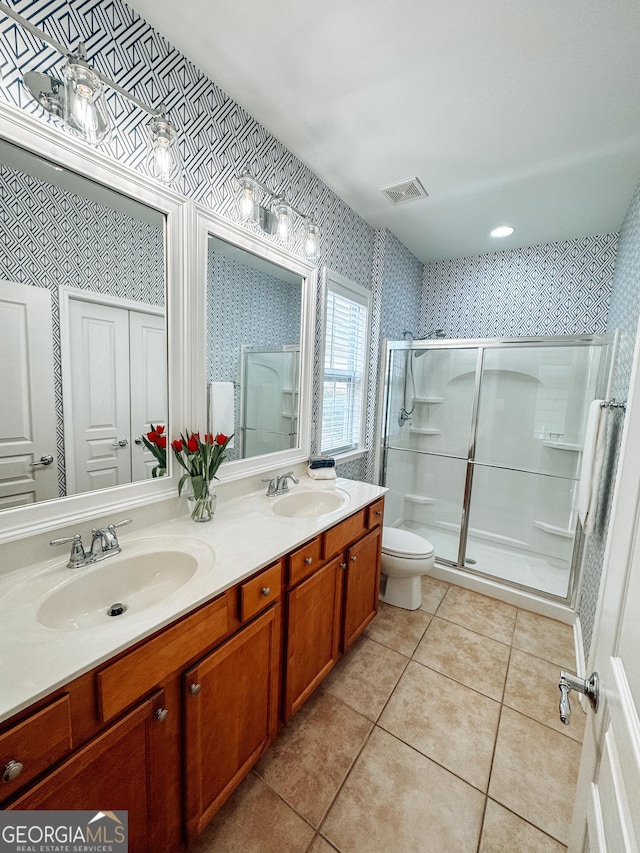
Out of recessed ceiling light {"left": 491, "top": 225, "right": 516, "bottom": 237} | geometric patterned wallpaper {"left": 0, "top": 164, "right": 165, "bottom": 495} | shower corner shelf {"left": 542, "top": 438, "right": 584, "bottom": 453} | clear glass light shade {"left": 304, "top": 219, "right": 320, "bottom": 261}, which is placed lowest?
shower corner shelf {"left": 542, "top": 438, "right": 584, "bottom": 453}

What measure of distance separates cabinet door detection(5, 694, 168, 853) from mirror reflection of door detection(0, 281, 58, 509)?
69 centimetres

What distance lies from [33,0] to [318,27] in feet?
2.85

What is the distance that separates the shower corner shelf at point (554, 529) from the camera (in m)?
→ 2.68

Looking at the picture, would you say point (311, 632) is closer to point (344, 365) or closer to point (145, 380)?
point (145, 380)

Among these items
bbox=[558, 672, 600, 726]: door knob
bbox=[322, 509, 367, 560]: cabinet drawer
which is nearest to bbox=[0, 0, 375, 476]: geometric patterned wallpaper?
bbox=[322, 509, 367, 560]: cabinet drawer

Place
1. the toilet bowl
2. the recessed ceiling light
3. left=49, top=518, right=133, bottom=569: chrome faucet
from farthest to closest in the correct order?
the recessed ceiling light < the toilet bowl < left=49, top=518, right=133, bottom=569: chrome faucet

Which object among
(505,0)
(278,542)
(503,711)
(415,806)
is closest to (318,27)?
(505,0)

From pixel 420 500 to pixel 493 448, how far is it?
0.82 meters

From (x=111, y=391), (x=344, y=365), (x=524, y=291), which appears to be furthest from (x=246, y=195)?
(x=524, y=291)

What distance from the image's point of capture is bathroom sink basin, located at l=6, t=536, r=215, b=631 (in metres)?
0.93

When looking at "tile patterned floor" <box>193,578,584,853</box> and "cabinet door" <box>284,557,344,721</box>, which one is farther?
"cabinet door" <box>284,557,344,721</box>

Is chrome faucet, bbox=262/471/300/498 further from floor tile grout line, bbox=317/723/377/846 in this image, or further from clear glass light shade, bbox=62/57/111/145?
clear glass light shade, bbox=62/57/111/145

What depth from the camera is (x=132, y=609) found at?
3.51 feet

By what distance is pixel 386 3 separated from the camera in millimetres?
1116
